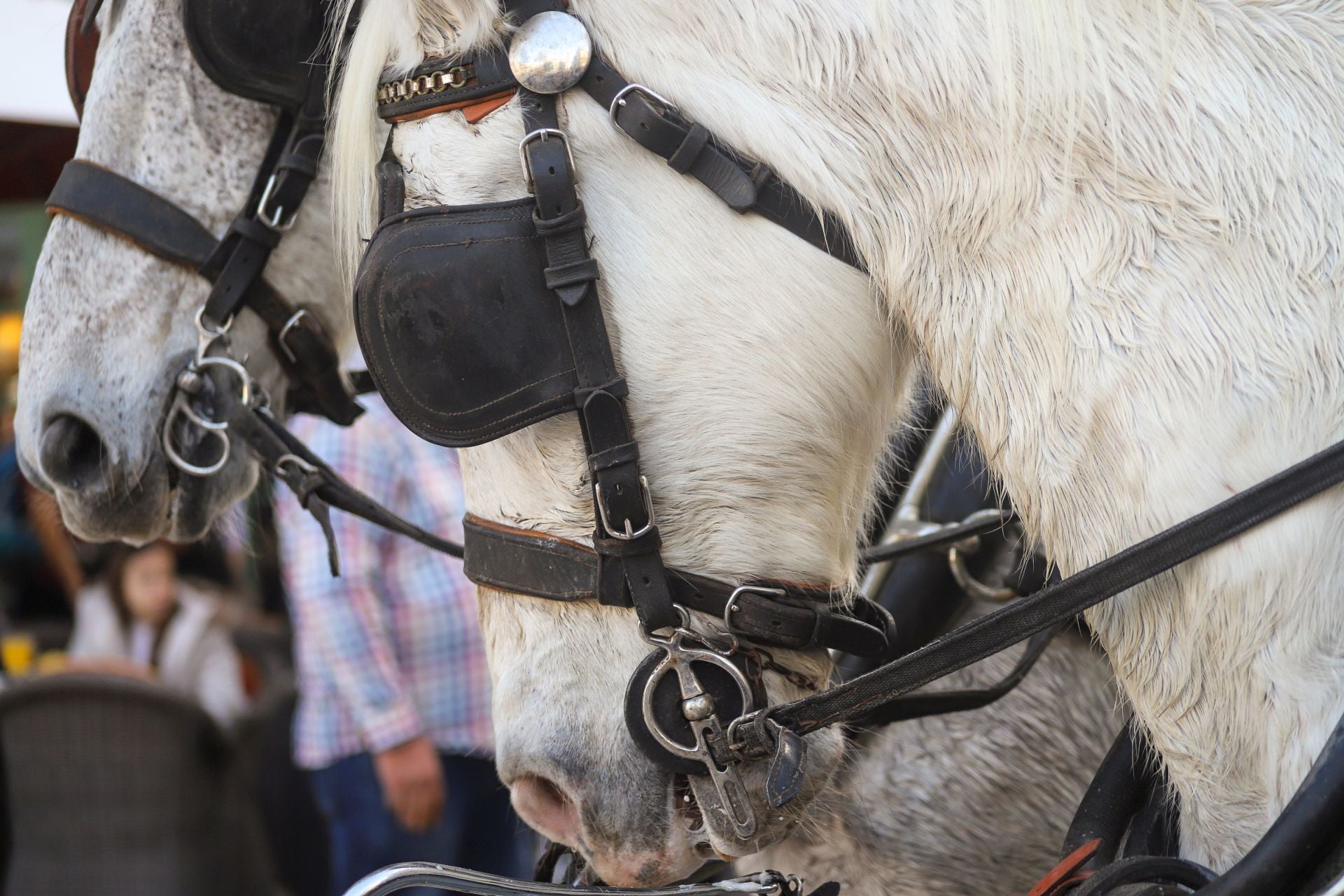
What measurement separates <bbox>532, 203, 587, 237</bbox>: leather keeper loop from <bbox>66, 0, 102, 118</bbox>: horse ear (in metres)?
1.23

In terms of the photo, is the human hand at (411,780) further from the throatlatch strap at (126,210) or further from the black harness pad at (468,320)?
the black harness pad at (468,320)

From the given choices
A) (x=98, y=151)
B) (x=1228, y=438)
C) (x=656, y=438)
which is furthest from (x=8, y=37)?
(x=1228, y=438)

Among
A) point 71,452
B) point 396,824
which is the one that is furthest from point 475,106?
point 396,824

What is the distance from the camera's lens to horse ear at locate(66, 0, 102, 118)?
1.97 m

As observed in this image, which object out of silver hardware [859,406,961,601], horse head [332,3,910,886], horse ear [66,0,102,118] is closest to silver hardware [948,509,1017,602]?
silver hardware [859,406,961,601]

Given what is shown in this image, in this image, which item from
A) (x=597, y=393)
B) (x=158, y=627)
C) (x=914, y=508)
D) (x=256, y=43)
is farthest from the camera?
(x=158, y=627)

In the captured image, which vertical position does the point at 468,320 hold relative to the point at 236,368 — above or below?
above

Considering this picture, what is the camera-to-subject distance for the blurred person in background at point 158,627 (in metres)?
4.04

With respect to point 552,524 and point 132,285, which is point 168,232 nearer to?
point 132,285

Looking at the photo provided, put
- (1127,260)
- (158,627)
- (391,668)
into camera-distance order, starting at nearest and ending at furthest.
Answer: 1. (1127,260)
2. (391,668)
3. (158,627)

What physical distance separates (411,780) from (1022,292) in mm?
2235

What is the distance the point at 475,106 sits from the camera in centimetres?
115

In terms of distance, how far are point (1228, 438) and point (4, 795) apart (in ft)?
10.2

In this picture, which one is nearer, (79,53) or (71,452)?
(71,452)
